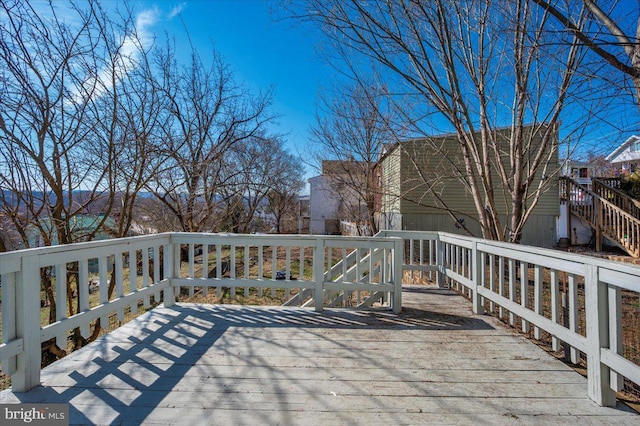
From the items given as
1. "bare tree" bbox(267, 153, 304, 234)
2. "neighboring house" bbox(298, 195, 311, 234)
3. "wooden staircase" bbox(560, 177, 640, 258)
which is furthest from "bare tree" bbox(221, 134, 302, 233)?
"wooden staircase" bbox(560, 177, 640, 258)

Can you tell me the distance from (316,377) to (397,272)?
166 centimetres

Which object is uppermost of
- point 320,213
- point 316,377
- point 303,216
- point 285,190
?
point 285,190

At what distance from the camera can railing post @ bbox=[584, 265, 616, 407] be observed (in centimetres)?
179

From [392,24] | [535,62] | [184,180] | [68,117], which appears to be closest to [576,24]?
[535,62]

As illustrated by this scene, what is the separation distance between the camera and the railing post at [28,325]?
1892 millimetres

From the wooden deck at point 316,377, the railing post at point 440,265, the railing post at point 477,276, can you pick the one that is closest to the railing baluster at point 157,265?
the wooden deck at point 316,377

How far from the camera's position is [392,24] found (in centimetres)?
507

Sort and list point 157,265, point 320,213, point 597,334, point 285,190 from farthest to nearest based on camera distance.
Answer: point 320,213, point 285,190, point 157,265, point 597,334

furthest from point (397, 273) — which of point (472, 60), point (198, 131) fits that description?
point (198, 131)

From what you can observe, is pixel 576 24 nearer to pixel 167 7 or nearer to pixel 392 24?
pixel 392 24

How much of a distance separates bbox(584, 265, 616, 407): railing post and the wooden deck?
0.07m

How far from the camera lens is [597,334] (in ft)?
5.99

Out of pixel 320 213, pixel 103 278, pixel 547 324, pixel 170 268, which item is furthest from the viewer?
pixel 320 213

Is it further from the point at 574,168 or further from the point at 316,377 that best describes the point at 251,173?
the point at 316,377
